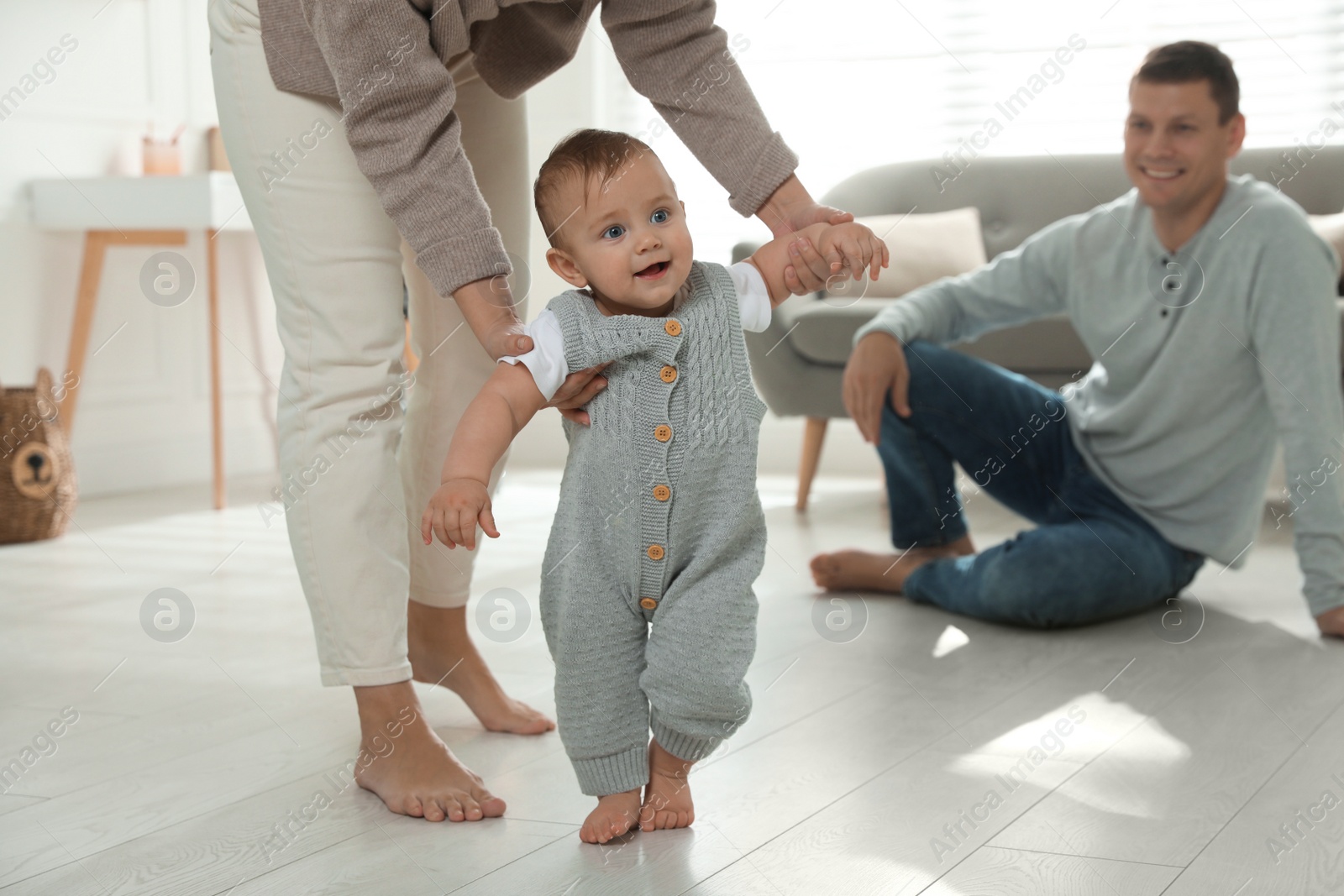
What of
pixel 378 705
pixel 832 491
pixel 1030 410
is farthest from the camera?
pixel 832 491

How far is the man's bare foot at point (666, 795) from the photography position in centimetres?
104

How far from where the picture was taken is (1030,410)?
1909mm

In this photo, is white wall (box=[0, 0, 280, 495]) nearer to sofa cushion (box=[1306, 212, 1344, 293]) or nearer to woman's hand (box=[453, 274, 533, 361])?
woman's hand (box=[453, 274, 533, 361])

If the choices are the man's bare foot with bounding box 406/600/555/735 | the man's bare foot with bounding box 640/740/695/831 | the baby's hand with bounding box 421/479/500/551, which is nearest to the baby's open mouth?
the baby's hand with bounding box 421/479/500/551

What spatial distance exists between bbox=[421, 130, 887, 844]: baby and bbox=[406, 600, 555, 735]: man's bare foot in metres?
0.29

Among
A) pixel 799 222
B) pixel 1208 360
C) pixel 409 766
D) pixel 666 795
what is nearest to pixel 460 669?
pixel 409 766

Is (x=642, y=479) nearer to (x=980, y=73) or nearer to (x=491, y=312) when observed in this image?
(x=491, y=312)

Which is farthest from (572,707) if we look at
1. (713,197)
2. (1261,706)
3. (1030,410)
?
(713,197)

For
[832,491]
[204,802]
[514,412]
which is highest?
[514,412]

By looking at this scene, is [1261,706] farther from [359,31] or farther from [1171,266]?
[359,31]

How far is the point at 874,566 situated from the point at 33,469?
1653 mm

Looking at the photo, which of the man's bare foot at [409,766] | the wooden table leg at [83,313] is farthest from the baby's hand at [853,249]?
the wooden table leg at [83,313]

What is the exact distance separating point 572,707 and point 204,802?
13.8 inches

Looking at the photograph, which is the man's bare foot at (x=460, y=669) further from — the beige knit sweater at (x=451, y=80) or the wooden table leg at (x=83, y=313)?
the wooden table leg at (x=83, y=313)
